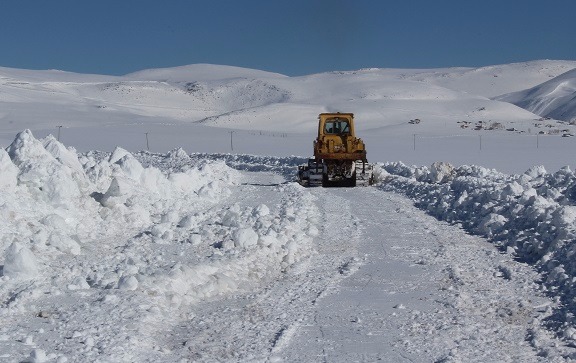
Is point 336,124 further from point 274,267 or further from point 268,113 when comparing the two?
point 268,113

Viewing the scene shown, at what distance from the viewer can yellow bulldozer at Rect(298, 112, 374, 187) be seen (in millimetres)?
21141

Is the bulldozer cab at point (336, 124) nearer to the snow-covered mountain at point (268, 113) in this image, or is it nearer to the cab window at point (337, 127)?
the cab window at point (337, 127)

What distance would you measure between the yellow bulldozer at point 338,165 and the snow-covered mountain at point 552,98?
122 metres

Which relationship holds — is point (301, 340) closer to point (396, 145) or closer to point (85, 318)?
point (85, 318)

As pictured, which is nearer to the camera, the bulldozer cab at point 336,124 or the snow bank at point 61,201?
the snow bank at point 61,201

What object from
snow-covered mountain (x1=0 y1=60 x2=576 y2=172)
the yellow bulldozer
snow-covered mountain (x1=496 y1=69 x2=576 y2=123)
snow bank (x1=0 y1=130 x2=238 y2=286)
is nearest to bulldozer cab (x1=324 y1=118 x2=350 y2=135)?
the yellow bulldozer

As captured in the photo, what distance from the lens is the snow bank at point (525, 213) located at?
871cm

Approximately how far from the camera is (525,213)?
11867mm

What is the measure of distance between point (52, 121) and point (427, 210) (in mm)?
69346

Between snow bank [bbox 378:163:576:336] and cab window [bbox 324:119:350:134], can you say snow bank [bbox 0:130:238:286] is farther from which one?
cab window [bbox 324:119:350:134]

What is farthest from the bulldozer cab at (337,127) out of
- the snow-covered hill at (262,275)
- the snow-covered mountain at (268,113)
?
the snow-covered mountain at (268,113)

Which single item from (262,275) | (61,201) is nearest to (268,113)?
(61,201)

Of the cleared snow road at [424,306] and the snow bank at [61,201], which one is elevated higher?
the snow bank at [61,201]

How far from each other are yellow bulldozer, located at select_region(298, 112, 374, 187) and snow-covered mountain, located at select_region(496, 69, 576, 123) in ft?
401
